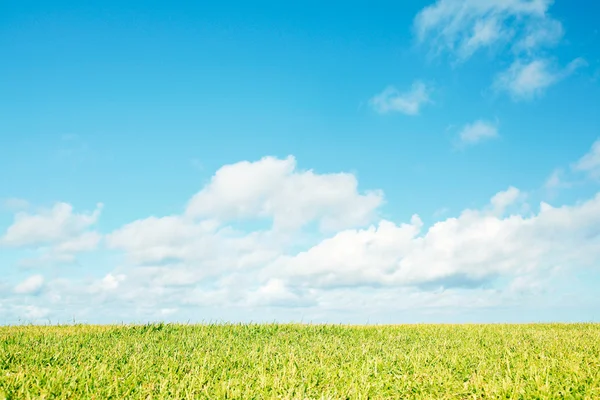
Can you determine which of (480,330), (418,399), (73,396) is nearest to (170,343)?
(73,396)

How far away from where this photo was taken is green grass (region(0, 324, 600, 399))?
24.3 ft

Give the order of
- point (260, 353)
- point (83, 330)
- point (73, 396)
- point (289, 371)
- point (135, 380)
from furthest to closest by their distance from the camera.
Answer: point (83, 330) < point (260, 353) < point (289, 371) < point (135, 380) < point (73, 396)

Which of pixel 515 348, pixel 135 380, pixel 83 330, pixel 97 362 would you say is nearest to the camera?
pixel 135 380

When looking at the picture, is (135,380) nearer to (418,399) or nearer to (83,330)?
(418,399)

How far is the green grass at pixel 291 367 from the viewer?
7.40m

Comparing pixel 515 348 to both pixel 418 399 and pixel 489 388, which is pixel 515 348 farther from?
pixel 418 399

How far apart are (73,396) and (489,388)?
20.1ft

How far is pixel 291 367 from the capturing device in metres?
8.79

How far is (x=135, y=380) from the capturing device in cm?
792

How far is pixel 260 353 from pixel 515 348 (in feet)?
18.8

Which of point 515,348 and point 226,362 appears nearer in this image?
point 226,362

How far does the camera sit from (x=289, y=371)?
8.46 metres

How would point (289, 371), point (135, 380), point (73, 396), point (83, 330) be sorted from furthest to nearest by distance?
1. point (83, 330)
2. point (289, 371)
3. point (135, 380)
4. point (73, 396)

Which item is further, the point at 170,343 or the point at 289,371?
the point at 170,343
